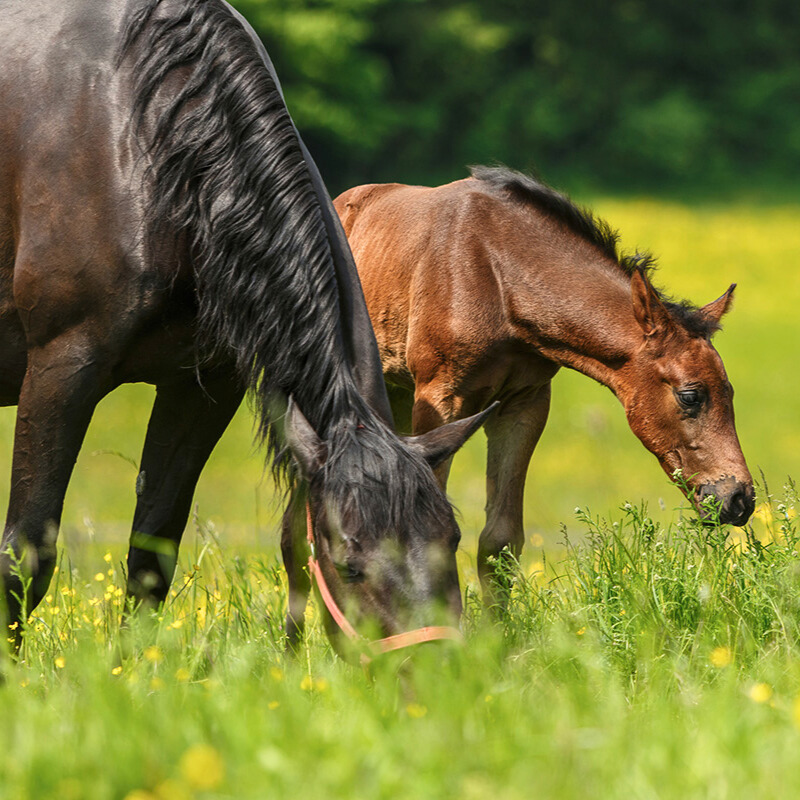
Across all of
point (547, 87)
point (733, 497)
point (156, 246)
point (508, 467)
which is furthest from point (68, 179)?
point (547, 87)

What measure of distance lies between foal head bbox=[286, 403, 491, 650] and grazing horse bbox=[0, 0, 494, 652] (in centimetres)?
7

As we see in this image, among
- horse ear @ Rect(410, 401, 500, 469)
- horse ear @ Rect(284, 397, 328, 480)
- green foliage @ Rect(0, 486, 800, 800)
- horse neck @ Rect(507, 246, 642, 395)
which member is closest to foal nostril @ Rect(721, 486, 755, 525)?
horse neck @ Rect(507, 246, 642, 395)

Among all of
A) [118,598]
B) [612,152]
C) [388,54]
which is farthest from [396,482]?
[388,54]

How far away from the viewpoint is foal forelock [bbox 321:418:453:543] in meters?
2.98

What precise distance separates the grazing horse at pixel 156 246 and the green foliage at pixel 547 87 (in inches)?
811

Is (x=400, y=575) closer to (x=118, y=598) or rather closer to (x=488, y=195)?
(x=118, y=598)

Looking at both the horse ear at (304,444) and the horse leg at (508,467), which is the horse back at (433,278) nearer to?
the horse leg at (508,467)

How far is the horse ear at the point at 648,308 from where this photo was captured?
5020 mm

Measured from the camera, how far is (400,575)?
116 inches

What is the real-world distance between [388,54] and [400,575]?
27158 millimetres

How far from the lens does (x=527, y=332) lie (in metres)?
5.33

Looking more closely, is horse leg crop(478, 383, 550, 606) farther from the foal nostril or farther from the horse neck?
the foal nostril

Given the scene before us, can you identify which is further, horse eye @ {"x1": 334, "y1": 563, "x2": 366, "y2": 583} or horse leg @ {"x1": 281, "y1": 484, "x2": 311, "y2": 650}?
horse leg @ {"x1": 281, "y1": 484, "x2": 311, "y2": 650}

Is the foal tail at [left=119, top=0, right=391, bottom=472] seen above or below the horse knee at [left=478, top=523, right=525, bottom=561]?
above
